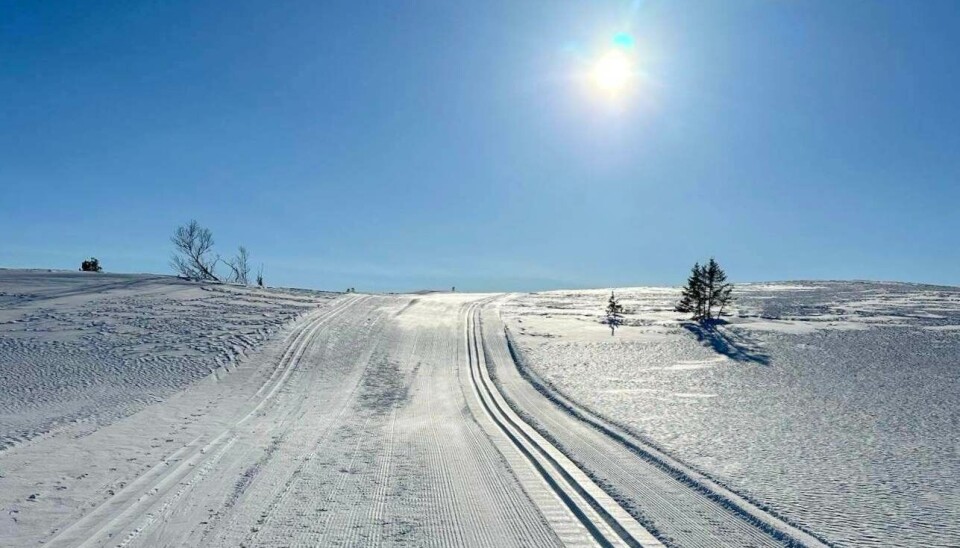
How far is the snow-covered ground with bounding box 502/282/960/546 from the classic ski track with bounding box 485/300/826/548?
0.96 ft

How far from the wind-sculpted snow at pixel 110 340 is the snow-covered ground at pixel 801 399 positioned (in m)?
9.44

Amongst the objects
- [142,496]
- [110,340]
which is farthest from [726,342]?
[110,340]

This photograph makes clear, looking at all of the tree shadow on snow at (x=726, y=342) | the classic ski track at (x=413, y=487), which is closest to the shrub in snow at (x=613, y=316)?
the tree shadow on snow at (x=726, y=342)

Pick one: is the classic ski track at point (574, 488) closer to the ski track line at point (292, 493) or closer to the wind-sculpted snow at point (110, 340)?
the ski track line at point (292, 493)

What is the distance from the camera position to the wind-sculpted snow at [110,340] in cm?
1131

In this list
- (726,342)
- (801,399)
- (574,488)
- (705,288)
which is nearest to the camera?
(574,488)

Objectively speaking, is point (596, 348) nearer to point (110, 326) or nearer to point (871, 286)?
point (110, 326)

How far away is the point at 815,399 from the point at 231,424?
11799mm

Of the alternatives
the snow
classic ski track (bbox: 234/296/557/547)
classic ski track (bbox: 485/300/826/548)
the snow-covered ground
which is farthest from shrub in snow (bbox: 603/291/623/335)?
classic ski track (bbox: 485/300/826/548)

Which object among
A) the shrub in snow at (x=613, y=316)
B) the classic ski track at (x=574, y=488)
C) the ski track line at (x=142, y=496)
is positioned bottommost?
the ski track line at (x=142, y=496)

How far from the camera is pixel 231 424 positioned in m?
10.1

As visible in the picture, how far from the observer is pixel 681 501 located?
604 cm

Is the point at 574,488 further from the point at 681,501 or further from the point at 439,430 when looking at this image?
the point at 439,430

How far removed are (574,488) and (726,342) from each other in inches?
679
